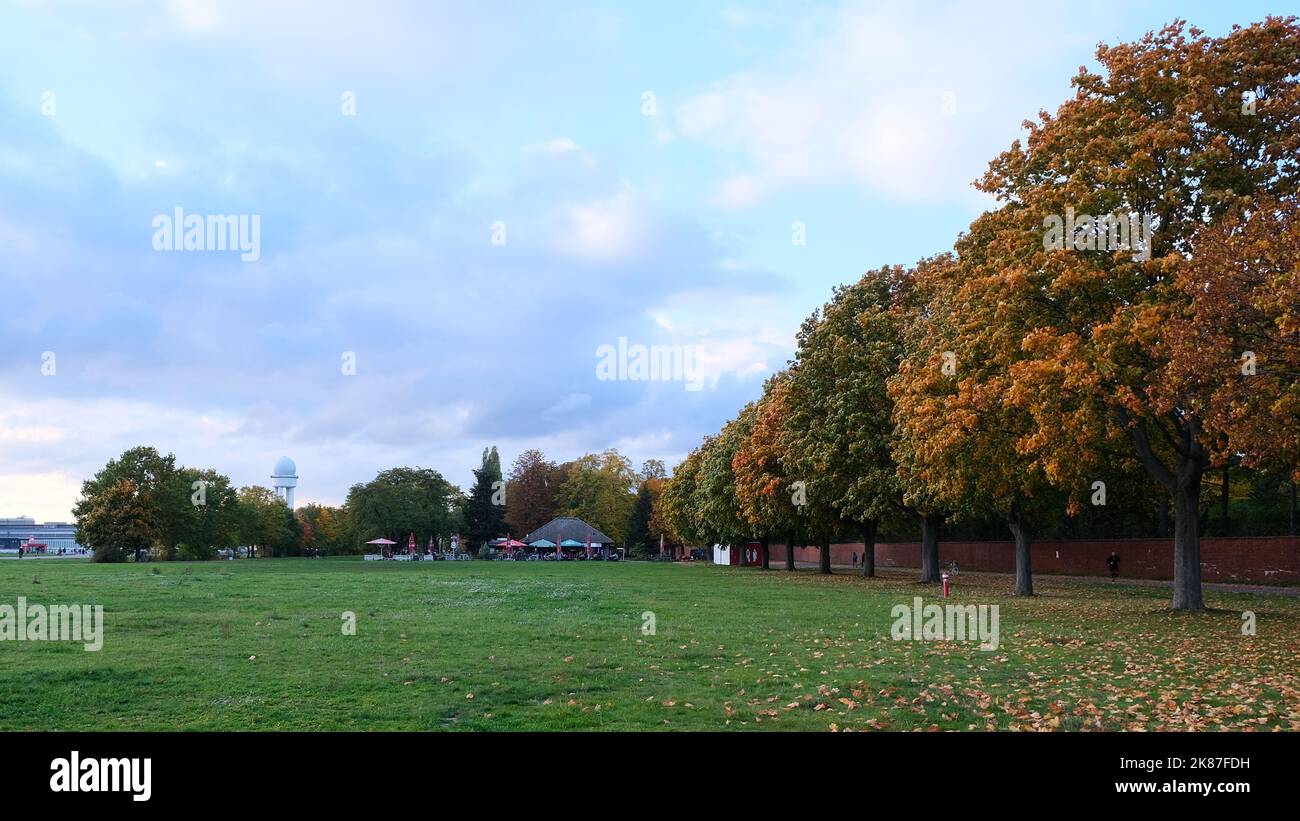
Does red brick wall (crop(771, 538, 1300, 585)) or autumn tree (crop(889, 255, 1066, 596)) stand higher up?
autumn tree (crop(889, 255, 1066, 596))

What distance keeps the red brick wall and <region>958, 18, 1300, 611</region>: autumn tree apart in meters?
18.8

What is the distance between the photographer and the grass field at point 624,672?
31.6 ft

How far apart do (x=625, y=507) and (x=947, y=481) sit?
10371cm

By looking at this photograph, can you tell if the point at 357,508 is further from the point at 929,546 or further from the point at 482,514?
the point at 929,546

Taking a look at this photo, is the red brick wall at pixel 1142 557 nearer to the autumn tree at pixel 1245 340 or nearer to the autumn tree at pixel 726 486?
the autumn tree at pixel 726 486

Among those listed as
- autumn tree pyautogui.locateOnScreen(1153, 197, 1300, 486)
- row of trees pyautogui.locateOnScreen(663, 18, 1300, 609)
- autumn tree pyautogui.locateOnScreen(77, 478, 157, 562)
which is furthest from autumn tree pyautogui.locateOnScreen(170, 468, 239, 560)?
autumn tree pyautogui.locateOnScreen(1153, 197, 1300, 486)

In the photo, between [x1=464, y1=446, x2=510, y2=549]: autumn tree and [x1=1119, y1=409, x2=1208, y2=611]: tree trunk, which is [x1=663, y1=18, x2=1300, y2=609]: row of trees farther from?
[x1=464, y1=446, x2=510, y2=549]: autumn tree

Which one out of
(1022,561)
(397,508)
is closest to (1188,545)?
(1022,561)

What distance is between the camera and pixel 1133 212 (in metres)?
23.2

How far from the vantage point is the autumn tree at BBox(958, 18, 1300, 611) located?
863 inches

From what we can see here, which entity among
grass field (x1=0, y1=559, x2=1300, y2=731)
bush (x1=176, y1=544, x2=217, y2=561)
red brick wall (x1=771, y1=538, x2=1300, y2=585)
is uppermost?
grass field (x1=0, y1=559, x2=1300, y2=731)

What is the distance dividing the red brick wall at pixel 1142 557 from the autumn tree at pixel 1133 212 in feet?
61.5

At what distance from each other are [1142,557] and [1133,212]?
1204 inches
